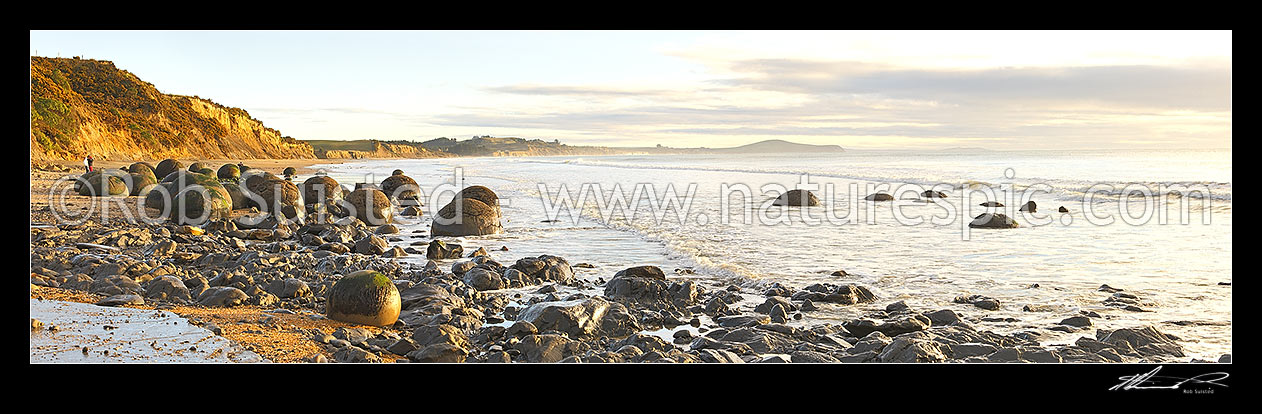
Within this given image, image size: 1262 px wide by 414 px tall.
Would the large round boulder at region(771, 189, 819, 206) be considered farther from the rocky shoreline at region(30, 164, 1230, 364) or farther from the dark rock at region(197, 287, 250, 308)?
the dark rock at region(197, 287, 250, 308)

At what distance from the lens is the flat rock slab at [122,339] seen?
546 centimetres

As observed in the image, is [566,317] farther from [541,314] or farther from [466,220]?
[466,220]

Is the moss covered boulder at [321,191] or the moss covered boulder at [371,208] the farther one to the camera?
the moss covered boulder at [321,191]

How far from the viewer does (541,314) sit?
6.79 meters

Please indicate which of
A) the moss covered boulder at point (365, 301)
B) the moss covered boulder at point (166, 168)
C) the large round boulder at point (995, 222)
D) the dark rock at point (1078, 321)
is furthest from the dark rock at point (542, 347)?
the moss covered boulder at point (166, 168)

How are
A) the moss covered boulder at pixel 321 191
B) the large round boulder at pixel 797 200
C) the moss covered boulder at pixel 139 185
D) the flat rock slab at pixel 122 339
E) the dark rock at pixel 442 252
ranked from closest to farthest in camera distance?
the flat rock slab at pixel 122 339 < the dark rock at pixel 442 252 < the moss covered boulder at pixel 321 191 < the moss covered boulder at pixel 139 185 < the large round boulder at pixel 797 200

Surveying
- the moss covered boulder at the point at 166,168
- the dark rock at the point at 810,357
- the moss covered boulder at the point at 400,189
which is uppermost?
the moss covered boulder at the point at 166,168

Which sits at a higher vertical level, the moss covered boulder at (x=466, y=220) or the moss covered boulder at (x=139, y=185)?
the moss covered boulder at (x=139, y=185)

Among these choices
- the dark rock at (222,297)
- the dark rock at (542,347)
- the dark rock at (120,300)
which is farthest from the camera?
the dark rock at (222,297)

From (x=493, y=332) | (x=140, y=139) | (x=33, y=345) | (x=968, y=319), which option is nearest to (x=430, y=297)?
(x=493, y=332)

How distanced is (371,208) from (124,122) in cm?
4939

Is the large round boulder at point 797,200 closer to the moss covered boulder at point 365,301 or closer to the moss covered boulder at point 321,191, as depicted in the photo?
the moss covered boulder at point 321,191
